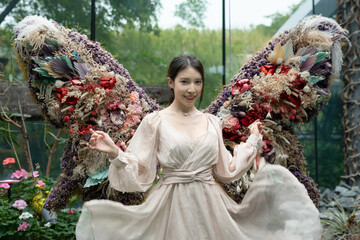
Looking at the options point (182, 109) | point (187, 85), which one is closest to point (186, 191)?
point (182, 109)

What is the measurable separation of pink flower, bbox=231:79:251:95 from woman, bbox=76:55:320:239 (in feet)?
2.55

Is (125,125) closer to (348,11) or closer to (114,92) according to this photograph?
(114,92)

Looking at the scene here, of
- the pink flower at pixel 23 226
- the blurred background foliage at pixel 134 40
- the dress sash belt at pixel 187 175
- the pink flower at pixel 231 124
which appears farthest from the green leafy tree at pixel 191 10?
the dress sash belt at pixel 187 175

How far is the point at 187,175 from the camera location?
106 inches

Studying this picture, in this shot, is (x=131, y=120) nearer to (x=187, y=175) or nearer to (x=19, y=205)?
(x=187, y=175)

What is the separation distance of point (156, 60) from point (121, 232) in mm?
3525

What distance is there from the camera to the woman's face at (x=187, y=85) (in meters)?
2.74

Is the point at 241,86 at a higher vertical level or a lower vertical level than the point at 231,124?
higher

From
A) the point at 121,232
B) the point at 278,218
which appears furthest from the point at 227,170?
the point at 121,232

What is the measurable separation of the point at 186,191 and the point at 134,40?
337 cm

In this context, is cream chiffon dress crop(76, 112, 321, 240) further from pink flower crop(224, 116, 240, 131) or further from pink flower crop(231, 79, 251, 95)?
pink flower crop(231, 79, 251, 95)

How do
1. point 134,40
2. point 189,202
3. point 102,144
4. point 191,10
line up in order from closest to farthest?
1. point 102,144
2. point 189,202
3. point 134,40
4. point 191,10

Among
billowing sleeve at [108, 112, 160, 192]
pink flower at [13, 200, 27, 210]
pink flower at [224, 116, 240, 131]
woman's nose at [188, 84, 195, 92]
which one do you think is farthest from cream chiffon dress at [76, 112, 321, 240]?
pink flower at [13, 200, 27, 210]

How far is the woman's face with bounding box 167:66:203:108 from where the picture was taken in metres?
2.74
